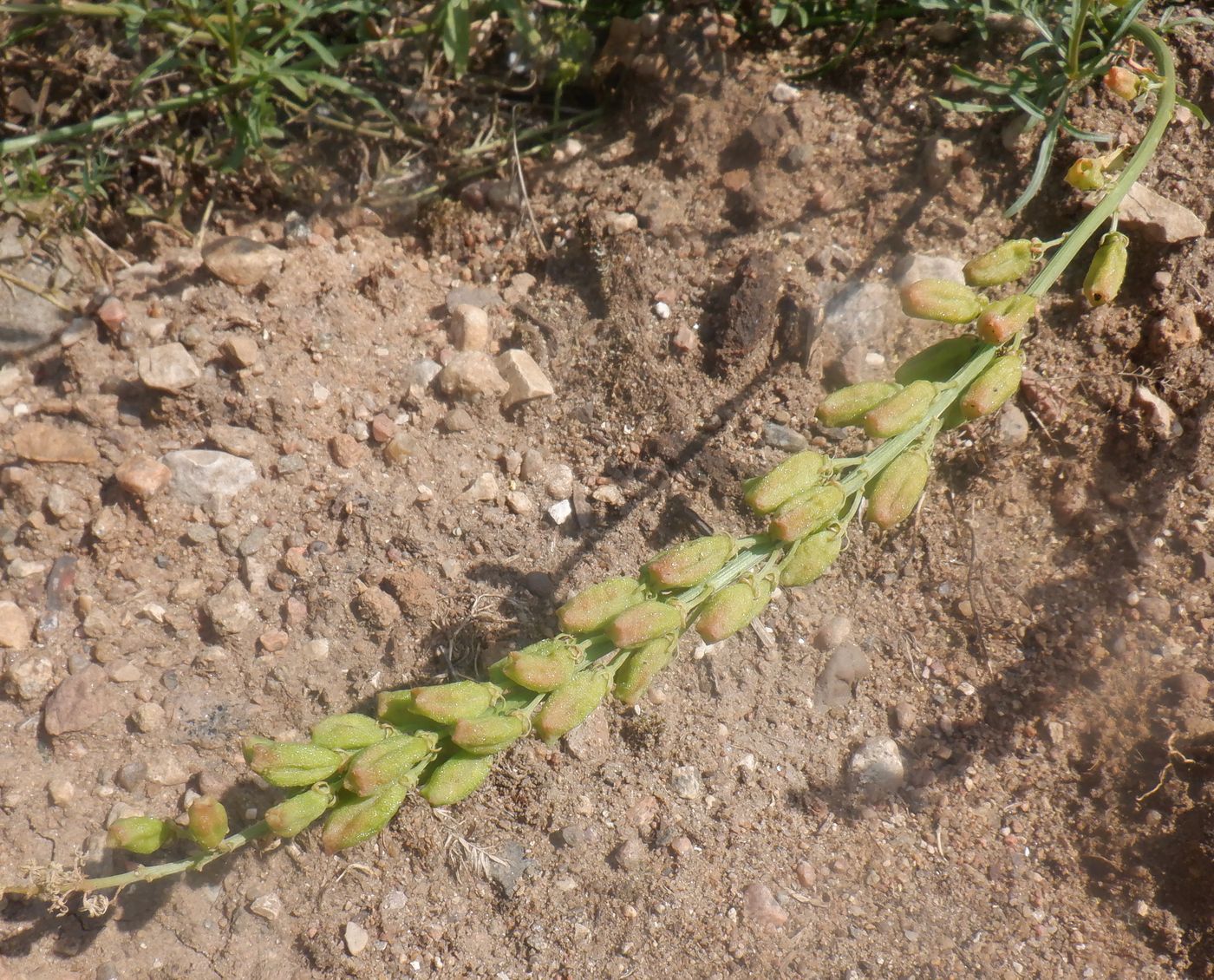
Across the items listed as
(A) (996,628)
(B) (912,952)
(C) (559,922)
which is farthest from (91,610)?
(A) (996,628)

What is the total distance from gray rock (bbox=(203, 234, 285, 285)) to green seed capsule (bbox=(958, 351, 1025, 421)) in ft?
6.77

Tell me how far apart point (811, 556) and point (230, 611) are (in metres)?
1.60

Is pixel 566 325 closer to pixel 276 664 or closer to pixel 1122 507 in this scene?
pixel 276 664

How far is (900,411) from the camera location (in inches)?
79.3

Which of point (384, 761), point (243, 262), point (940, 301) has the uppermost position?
point (940, 301)

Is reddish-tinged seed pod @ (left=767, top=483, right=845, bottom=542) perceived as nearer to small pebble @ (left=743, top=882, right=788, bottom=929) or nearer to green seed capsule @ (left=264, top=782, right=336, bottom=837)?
small pebble @ (left=743, top=882, right=788, bottom=929)

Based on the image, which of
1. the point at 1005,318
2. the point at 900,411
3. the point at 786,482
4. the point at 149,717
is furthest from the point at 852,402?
the point at 149,717

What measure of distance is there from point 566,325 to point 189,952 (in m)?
2.00

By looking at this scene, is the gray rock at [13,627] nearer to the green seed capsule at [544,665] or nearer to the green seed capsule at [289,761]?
the green seed capsule at [289,761]

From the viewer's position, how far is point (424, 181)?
3061 mm

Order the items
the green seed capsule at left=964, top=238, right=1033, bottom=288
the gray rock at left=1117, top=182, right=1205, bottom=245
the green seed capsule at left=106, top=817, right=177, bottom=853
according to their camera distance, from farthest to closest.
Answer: the gray rock at left=1117, top=182, right=1205, bottom=245
the green seed capsule at left=964, top=238, right=1033, bottom=288
the green seed capsule at left=106, top=817, right=177, bottom=853

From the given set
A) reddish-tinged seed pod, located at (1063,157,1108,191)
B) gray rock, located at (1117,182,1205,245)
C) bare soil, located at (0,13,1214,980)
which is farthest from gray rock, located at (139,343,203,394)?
gray rock, located at (1117,182,1205,245)

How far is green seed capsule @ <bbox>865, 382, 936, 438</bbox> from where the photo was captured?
1.99m

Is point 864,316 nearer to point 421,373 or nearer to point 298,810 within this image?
point 421,373
